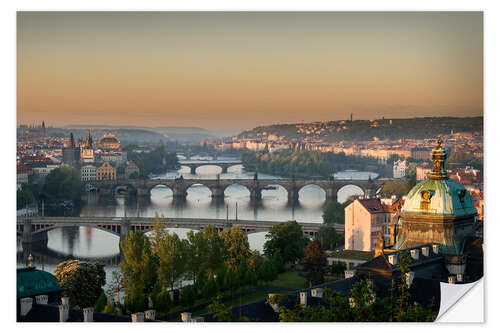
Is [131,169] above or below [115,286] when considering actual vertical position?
above

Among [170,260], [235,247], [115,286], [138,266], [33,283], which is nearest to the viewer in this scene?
[33,283]

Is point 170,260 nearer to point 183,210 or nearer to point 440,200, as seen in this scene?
point 440,200

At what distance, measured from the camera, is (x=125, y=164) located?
3997 cm

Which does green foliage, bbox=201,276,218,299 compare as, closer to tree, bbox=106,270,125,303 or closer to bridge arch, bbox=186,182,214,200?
tree, bbox=106,270,125,303

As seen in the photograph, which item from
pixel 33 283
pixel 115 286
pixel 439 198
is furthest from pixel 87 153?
pixel 33 283

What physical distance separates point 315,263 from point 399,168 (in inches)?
566

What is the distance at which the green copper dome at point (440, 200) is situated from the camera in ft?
40.5

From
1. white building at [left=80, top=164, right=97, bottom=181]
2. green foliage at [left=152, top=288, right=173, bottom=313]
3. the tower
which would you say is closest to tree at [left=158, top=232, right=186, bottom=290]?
green foliage at [left=152, top=288, right=173, bottom=313]

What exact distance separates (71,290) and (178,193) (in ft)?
73.4

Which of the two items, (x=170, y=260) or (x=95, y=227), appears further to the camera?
(x=95, y=227)

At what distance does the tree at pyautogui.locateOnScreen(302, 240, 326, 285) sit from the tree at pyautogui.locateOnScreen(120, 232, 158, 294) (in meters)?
2.51

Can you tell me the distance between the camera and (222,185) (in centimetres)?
3588
